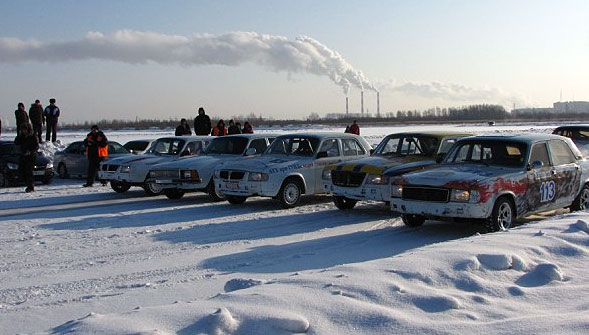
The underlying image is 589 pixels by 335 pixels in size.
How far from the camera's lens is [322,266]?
8516 millimetres

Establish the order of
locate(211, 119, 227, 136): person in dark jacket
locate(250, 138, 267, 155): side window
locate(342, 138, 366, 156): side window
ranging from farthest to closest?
locate(211, 119, 227, 136): person in dark jacket
locate(250, 138, 267, 155): side window
locate(342, 138, 366, 156): side window

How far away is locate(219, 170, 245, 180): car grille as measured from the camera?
46.2ft

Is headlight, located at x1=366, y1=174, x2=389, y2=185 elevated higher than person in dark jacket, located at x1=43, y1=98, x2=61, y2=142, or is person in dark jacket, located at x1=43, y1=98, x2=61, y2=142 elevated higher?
person in dark jacket, located at x1=43, y1=98, x2=61, y2=142

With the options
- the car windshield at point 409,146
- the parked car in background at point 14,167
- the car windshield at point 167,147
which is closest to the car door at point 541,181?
the car windshield at point 409,146

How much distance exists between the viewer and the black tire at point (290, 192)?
1388 centimetres

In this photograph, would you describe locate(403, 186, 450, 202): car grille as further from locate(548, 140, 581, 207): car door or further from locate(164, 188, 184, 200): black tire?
locate(164, 188, 184, 200): black tire

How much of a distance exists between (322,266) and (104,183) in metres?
12.7

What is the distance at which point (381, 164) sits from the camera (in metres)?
13.0

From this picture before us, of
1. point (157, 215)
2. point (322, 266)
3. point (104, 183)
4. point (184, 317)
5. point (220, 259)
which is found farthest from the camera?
point (104, 183)

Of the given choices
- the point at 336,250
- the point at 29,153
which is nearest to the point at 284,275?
the point at 336,250

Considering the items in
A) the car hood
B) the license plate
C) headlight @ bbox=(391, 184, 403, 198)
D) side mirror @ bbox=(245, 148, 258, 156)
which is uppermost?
side mirror @ bbox=(245, 148, 258, 156)

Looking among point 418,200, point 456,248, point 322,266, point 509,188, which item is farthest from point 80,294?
point 509,188

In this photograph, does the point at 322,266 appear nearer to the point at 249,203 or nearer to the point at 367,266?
the point at 367,266

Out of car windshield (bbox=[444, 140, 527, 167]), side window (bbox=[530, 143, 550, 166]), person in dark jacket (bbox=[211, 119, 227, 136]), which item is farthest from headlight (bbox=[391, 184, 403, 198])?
person in dark jacket (bbox=[211, 119, 227, 136])
